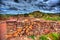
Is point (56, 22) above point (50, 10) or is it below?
below

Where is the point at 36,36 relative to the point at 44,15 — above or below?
below

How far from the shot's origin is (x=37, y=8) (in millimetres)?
1643

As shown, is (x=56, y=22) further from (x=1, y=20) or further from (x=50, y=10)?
(x=1, y=20)

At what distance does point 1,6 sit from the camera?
160cm

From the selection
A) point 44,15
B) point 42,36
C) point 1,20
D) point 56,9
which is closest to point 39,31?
point 42,36

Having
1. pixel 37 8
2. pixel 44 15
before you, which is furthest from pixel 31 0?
pixel 44 15

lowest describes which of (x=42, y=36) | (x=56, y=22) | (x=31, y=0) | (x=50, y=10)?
(x=42, y=36)

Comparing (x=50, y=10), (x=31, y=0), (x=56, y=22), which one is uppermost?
(x=31, y=0)

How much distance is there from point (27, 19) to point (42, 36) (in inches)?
9.3

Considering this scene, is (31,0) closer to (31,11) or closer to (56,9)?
(31,11)

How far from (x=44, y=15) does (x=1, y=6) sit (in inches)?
17.7

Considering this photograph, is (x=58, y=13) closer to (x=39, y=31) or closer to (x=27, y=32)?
(x=39, y=31)

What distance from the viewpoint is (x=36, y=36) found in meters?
1.66

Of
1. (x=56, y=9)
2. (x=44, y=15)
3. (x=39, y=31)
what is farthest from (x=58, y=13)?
(x=39, y=31)
